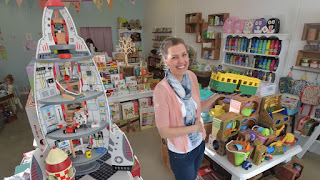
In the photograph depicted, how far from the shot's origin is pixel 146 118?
3.75m

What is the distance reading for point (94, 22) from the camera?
7555mm

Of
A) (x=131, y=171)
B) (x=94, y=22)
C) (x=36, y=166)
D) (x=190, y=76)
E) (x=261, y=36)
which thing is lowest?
(x=131, y=171)

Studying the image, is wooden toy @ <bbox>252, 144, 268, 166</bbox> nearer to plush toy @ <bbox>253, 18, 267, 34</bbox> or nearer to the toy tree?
plush toy @ <bbox>253, 18, 267, 34</bbox>

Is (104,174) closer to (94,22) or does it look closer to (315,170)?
(315,170)

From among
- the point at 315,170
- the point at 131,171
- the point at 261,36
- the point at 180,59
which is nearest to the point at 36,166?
the point at 131,171

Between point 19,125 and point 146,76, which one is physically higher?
point 146,76

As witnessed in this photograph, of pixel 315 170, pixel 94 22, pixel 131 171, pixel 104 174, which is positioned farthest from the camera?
pixel 94 22

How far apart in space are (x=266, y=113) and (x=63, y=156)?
1931 millimetres

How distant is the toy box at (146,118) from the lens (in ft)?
12.1

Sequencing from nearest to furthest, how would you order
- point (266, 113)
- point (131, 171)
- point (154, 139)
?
point (131, 171), point (266, 113), point (154, 139)

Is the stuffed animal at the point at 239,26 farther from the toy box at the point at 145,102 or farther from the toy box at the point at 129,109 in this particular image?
the toy box at the point at 129,109

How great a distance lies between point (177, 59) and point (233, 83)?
0.76 m

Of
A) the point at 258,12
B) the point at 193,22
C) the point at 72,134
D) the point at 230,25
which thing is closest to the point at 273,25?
the point at 258,12

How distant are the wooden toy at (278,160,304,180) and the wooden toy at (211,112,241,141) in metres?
0.77
